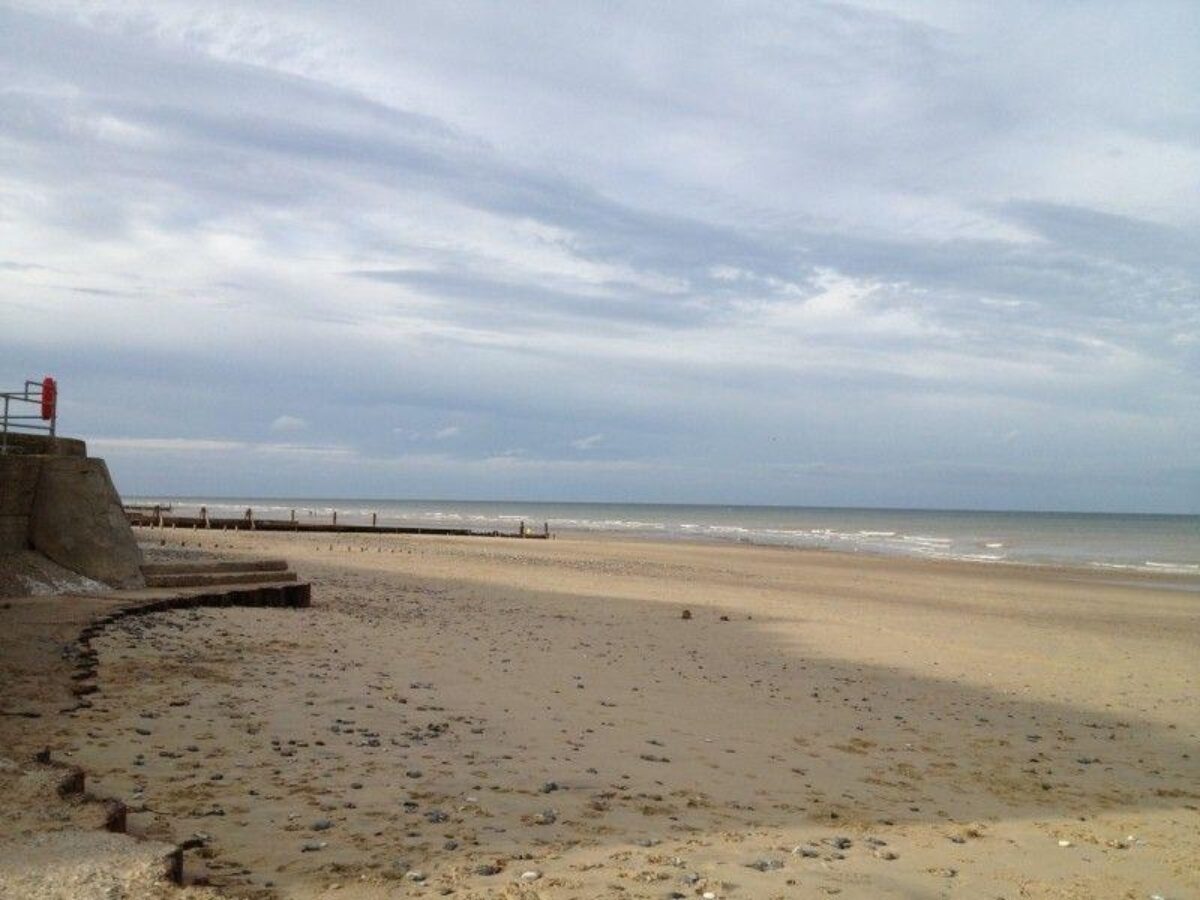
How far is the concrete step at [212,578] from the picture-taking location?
46.8ft

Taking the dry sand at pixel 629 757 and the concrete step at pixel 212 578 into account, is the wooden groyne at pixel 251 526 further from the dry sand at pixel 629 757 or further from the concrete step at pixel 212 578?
the dry sand at pixel 629 757

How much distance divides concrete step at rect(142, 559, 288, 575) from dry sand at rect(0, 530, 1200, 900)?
4.75 ft

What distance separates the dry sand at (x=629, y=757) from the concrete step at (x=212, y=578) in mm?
1208

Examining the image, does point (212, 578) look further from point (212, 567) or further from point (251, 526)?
point (251, 526)

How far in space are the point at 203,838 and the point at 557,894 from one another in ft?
6.19

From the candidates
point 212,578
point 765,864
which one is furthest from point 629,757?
point 212,578

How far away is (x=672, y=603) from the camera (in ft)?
66.4

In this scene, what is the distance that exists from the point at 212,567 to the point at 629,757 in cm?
1028

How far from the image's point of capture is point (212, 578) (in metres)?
15.0

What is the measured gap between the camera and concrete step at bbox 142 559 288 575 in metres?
14.5

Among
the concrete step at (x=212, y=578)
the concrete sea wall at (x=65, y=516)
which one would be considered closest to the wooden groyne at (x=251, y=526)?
the concrete step at (x=212, y=578)

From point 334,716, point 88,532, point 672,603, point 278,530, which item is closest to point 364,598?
point 88,532

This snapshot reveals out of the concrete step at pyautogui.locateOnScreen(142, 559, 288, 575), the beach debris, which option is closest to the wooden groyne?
the concrete step at pyautogui.locateOnScreen(142, 559, 288, 575)

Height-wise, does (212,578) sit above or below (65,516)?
below
